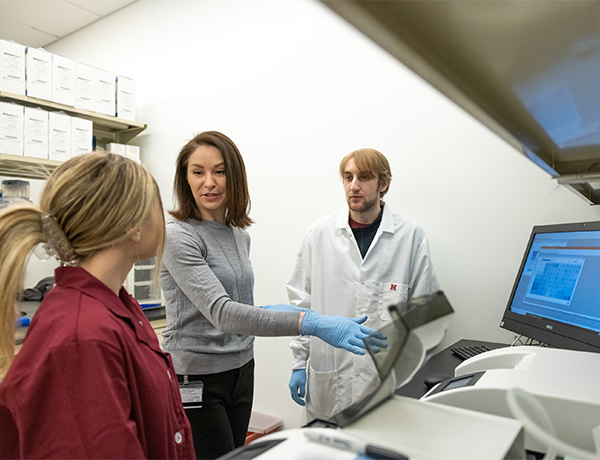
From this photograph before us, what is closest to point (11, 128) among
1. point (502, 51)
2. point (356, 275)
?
point (356, 275)

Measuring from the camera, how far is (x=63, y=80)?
2873 millimetres

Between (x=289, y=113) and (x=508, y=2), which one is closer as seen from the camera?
(x=508, y=2)

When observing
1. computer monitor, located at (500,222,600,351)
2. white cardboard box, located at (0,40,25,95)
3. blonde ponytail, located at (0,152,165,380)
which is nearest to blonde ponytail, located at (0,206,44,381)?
blonde ponytail, located at (0,152,165,380)

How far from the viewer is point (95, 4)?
3521 millimetres

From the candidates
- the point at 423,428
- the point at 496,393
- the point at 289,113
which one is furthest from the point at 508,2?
the point at 289,113

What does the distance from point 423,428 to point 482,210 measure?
1729mm

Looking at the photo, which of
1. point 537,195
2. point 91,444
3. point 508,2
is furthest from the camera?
point 537,195

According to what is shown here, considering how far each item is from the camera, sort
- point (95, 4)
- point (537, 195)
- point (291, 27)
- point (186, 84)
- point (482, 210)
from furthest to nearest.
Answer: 1. point (95, 4)
2. point (186, 84)
3. point (291, 27)
4. point (482, 210)
5. point (537, 195)

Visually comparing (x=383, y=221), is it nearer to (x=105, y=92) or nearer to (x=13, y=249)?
(x=13, y=249)

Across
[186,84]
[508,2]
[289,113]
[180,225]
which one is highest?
[186,84]

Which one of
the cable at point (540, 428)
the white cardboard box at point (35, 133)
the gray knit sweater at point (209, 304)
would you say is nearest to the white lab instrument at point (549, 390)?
the cable at point (540, 428)

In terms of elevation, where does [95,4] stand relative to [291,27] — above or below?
above

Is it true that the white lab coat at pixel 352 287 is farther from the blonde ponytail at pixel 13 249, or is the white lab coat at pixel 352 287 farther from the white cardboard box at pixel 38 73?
the white cardboard box at pixel 38 73

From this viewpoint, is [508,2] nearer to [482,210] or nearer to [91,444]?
[91,444]
